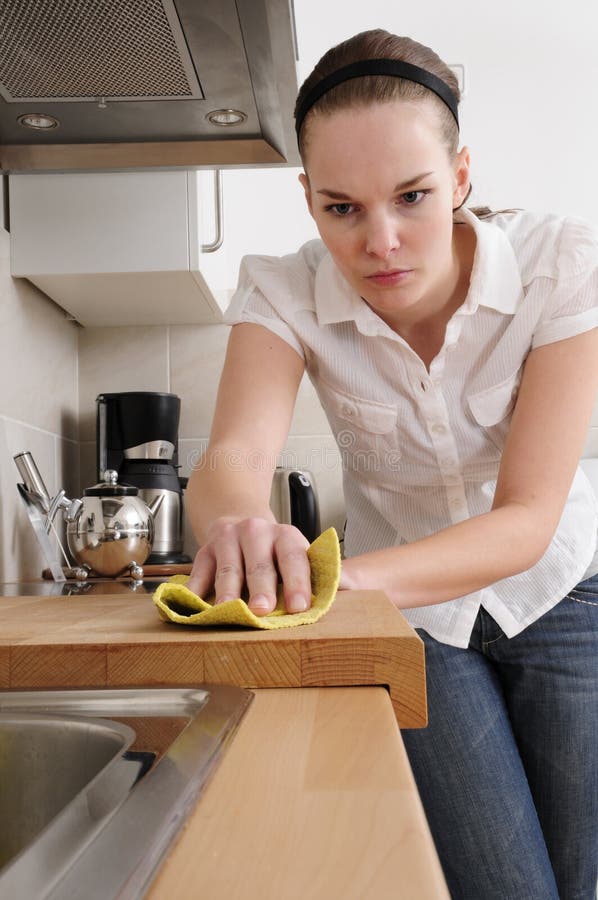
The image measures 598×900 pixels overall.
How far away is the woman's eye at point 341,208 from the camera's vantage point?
35.0 inches

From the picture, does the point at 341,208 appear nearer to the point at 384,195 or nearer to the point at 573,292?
the point at 384,195

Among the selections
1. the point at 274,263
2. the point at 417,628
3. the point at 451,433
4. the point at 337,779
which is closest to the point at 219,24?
the point at 274,263

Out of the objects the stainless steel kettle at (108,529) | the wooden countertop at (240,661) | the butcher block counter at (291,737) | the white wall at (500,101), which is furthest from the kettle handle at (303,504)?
the wooden countertop at (240,661)

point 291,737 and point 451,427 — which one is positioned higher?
point 451,427

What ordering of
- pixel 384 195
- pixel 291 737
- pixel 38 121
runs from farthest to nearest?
1. pixel 38 121
2. pixel 384 195
3. pixel 291 737

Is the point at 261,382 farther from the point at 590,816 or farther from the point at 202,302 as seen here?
the point at 202,302

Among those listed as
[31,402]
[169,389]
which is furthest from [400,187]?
[169,389]

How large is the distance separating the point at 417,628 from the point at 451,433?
22cm

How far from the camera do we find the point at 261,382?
972 millimetres

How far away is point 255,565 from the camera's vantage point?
2.13ft

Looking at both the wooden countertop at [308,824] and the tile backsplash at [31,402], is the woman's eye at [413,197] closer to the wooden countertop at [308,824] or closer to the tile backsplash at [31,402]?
the wooden countertop at [308,824]

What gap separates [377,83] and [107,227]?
954 mm

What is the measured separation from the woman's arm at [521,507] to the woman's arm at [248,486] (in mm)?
99

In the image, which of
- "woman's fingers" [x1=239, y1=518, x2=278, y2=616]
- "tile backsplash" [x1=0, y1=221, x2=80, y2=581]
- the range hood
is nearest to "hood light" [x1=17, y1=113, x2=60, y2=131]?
the range hood
